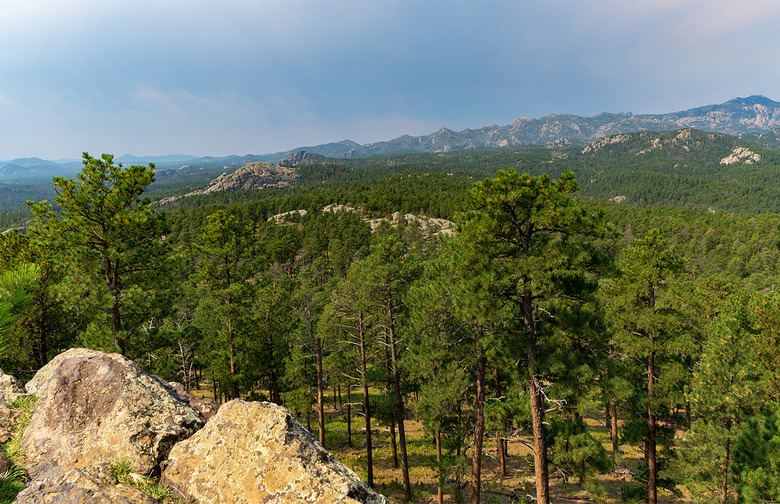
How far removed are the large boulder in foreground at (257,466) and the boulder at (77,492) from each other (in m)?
0.50

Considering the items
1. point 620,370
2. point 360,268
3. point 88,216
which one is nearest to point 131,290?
point 88,216

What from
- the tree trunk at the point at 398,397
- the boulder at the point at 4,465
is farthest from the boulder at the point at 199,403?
the tree trunk at the point at 398,397

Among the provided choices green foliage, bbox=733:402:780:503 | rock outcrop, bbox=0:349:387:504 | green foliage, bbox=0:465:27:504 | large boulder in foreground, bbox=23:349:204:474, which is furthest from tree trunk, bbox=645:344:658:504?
A: green foliage, bbox=0:465:27:504

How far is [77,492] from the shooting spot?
363 centimetres

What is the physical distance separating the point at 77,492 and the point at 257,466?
1.85 m

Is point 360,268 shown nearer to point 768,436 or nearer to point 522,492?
point 522,492

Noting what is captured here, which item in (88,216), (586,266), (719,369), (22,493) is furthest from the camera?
(719,369)

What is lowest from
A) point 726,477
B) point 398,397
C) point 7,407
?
point 726,477

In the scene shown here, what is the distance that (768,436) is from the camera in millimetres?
12867

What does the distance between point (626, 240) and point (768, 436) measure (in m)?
100

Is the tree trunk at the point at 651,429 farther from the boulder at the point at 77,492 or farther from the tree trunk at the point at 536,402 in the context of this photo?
the boulder at the point at 77,492

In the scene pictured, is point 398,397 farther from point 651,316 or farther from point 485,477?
point 651,316

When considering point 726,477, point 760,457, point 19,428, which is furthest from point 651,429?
point 19,428

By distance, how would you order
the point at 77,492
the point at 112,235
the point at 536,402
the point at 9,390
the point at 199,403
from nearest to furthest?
the point at 77,492
the point at 199,403
the point at 9,390
the point at 536,402
the point at 112,235
